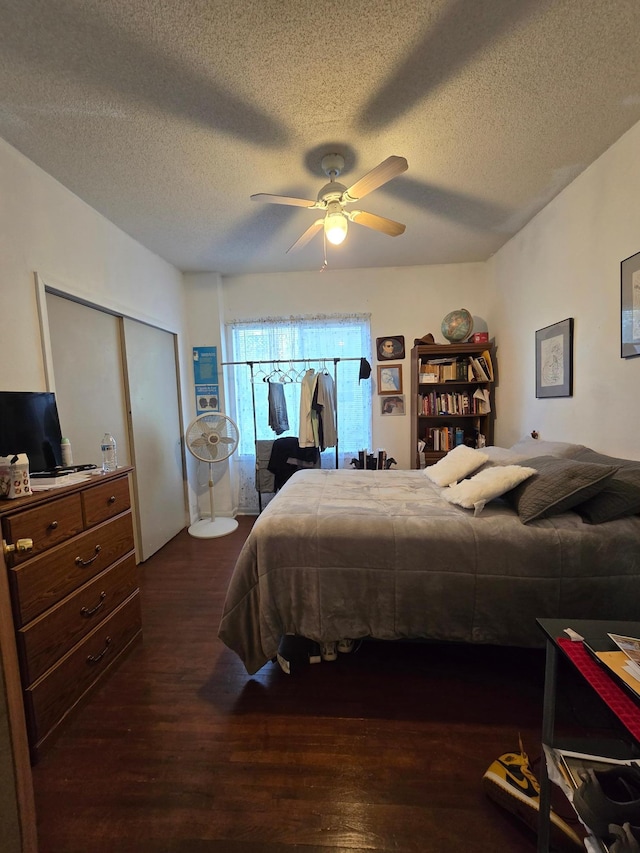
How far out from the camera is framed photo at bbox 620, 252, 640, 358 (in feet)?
5.29

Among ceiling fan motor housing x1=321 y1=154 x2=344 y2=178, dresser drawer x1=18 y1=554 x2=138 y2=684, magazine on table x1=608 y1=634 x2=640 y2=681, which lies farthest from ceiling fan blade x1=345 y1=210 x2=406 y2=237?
dresser drawer x1=18 y1=554 x2=138 y2=684

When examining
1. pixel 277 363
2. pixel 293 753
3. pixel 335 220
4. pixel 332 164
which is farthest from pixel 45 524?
pixel 277 363

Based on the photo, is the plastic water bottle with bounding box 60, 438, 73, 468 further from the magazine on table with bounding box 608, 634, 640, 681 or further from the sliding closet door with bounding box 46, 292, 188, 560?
the magazine on table with bounding box 608, 634, 640, 681

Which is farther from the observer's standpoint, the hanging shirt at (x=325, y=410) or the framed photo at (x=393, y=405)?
the framed photo at (x=393, y=405)

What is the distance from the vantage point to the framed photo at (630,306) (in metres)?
1.61

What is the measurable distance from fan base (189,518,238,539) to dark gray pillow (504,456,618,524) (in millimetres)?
2529

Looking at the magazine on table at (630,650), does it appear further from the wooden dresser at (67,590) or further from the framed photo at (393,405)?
the framed photo at (393,405)

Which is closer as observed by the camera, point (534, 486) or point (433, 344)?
point (534, 486)

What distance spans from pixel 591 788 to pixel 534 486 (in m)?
1.02

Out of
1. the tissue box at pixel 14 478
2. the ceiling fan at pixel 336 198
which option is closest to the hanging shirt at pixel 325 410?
the ceiling fan at pixel 336 198

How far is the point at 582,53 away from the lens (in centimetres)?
126

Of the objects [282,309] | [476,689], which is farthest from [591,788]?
[282,309]

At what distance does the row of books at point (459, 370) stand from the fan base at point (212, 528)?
2.32 meters

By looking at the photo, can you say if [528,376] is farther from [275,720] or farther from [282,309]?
[275,720]
